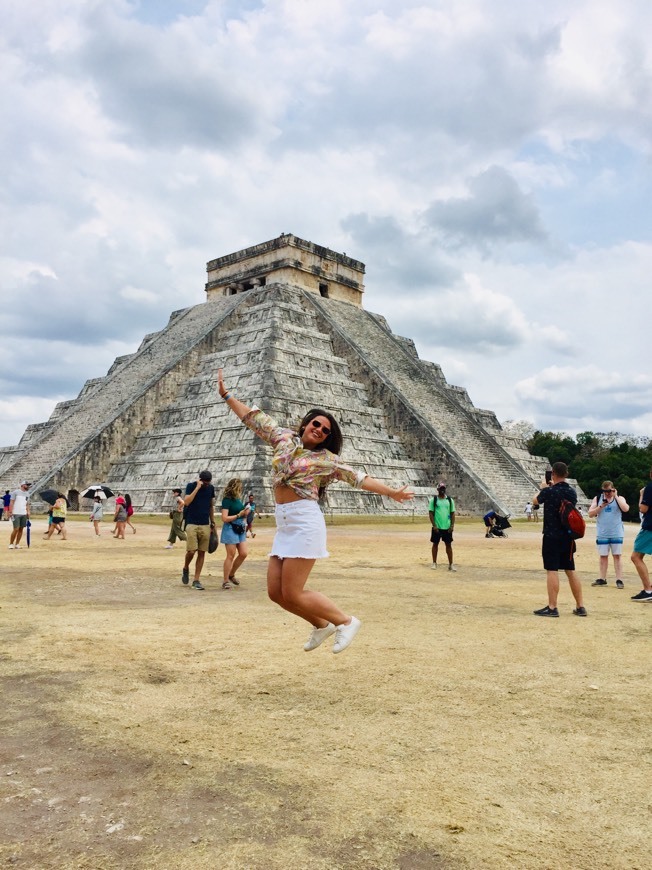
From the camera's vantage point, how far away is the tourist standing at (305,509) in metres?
4.27

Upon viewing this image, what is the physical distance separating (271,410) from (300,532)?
794 inches

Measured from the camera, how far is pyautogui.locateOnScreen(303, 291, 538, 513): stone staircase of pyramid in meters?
27.4

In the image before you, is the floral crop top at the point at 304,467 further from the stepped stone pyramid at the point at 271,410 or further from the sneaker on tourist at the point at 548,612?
the stepped stone pyramid at the point at 271,410

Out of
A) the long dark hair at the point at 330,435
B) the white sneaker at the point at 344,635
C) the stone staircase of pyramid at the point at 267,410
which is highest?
the stone staircase of pyramid at the point at 267,410

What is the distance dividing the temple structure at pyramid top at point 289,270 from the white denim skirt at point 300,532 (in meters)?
31.2

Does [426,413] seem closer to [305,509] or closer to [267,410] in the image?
[267,410]

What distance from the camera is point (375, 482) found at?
14.2 ft

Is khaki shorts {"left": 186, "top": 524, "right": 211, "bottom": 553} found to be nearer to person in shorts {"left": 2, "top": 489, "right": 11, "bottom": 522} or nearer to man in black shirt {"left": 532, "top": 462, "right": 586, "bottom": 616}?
man in black shirt {"left": 532, "top": 462, "right": 586, "bottom": 616}

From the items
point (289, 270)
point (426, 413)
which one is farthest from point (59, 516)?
point (289, 270)

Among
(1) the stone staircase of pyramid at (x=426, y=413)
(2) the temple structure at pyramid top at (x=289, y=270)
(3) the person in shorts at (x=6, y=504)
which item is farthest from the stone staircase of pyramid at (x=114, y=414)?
(1) the stone staircase of pyramid at (x=426, y=413)

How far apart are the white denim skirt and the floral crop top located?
0.09 metres

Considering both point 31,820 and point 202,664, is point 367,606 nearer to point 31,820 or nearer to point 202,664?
point 202,664

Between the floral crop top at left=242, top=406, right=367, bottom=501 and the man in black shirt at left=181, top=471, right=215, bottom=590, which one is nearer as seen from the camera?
the floral crop top at left=242, top=406, right=367, bottom=501

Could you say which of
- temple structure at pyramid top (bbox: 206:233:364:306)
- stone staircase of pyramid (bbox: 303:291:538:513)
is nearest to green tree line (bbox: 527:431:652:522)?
stone staircase of pyramid (bbox: 303:291:538:513)
